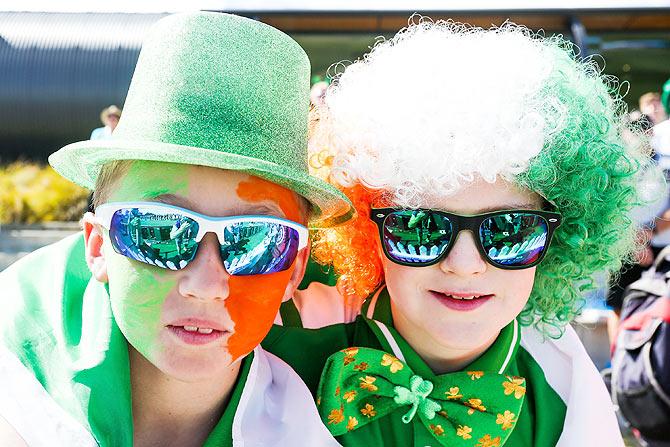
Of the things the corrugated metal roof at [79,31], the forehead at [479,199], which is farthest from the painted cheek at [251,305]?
the corrugated metal roof at [79,31]

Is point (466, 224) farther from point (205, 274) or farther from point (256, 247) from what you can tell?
point (205, 274)

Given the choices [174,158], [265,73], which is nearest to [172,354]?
[174,158]

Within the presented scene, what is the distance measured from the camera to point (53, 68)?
14.4 m

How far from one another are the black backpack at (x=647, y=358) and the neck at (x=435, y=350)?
142 centimetres

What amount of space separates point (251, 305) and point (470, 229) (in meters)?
0.61

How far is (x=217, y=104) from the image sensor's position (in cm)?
181

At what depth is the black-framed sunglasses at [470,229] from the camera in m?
2.01

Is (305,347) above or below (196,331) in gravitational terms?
below

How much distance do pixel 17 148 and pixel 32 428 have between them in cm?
1381

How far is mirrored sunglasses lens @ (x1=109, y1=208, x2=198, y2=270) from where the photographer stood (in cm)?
173

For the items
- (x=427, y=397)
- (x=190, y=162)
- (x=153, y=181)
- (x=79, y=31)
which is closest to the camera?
(x=190, y=162)

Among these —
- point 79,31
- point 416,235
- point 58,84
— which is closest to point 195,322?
point 416,235

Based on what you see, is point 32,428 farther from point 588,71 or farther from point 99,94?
point 99,94

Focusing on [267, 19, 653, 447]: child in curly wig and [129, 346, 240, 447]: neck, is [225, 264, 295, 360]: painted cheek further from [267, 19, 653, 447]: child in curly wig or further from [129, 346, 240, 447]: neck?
[267, 19, 653, 447]: child in curly wig
